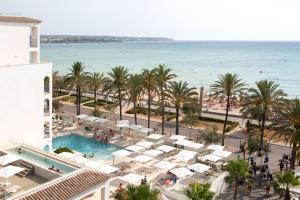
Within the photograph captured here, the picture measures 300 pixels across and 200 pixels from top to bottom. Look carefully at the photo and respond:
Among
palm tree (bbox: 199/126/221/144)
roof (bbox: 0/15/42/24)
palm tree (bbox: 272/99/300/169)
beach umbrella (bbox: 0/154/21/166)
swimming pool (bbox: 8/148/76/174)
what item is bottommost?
palm tree (bbox: 199/126/221/144)

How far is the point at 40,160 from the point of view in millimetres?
23344

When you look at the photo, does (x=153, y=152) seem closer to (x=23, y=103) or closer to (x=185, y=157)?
(x=185, y=157)

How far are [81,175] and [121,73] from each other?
1127 inches

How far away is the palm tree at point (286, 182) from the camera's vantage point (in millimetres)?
24141

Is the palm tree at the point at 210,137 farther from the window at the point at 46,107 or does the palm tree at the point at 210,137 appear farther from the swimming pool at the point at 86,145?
the window at the point at 46,107

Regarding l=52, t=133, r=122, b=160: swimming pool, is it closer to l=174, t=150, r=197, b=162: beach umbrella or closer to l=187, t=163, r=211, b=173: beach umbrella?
l=174, t=150, r=197, b=162: beach umbrella

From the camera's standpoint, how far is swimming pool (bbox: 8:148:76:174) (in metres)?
21.7

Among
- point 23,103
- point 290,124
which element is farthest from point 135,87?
point 290,124

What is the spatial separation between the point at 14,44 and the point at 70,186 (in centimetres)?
1738

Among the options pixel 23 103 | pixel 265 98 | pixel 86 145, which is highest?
pixel 265 98

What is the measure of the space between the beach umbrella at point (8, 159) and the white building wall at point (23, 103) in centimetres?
634

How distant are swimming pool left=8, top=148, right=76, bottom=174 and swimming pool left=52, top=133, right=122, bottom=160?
12.1 metres

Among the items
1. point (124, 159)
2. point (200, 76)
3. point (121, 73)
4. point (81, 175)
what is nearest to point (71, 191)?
point (81, 175)

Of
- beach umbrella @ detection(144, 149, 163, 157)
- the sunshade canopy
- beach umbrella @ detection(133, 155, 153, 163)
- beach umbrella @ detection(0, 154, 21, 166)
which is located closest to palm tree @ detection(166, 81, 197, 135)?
beach umbrella @ detection(144, 149, 163, 157)
